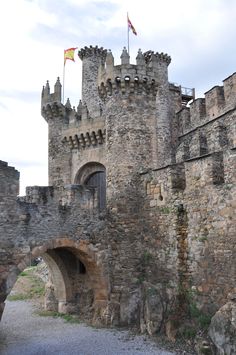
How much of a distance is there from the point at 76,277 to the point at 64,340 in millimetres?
3966

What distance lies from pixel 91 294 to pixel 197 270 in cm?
479

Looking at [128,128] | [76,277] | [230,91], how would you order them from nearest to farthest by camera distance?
[128,128]
[76,277]
[230,91]

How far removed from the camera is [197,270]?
10625mm

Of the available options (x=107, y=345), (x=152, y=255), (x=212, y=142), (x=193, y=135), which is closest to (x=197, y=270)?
(x=152, y=255)

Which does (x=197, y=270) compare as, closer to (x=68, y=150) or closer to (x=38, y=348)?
(x=38, y=348)

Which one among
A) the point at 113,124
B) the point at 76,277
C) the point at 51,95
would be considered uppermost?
the point at 51,95

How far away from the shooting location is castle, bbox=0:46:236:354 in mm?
10328

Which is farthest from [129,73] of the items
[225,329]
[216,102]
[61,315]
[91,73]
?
[61,315]

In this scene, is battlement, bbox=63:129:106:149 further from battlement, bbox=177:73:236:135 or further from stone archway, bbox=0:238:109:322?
stone archway, bbox=0:238:109:322

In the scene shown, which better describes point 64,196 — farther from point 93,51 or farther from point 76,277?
point 93,51

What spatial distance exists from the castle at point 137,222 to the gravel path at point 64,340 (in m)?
0.82

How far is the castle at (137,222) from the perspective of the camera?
10328 millimetres

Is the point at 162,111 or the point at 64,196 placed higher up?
the point at 162,111

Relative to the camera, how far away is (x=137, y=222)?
12.9 metres
